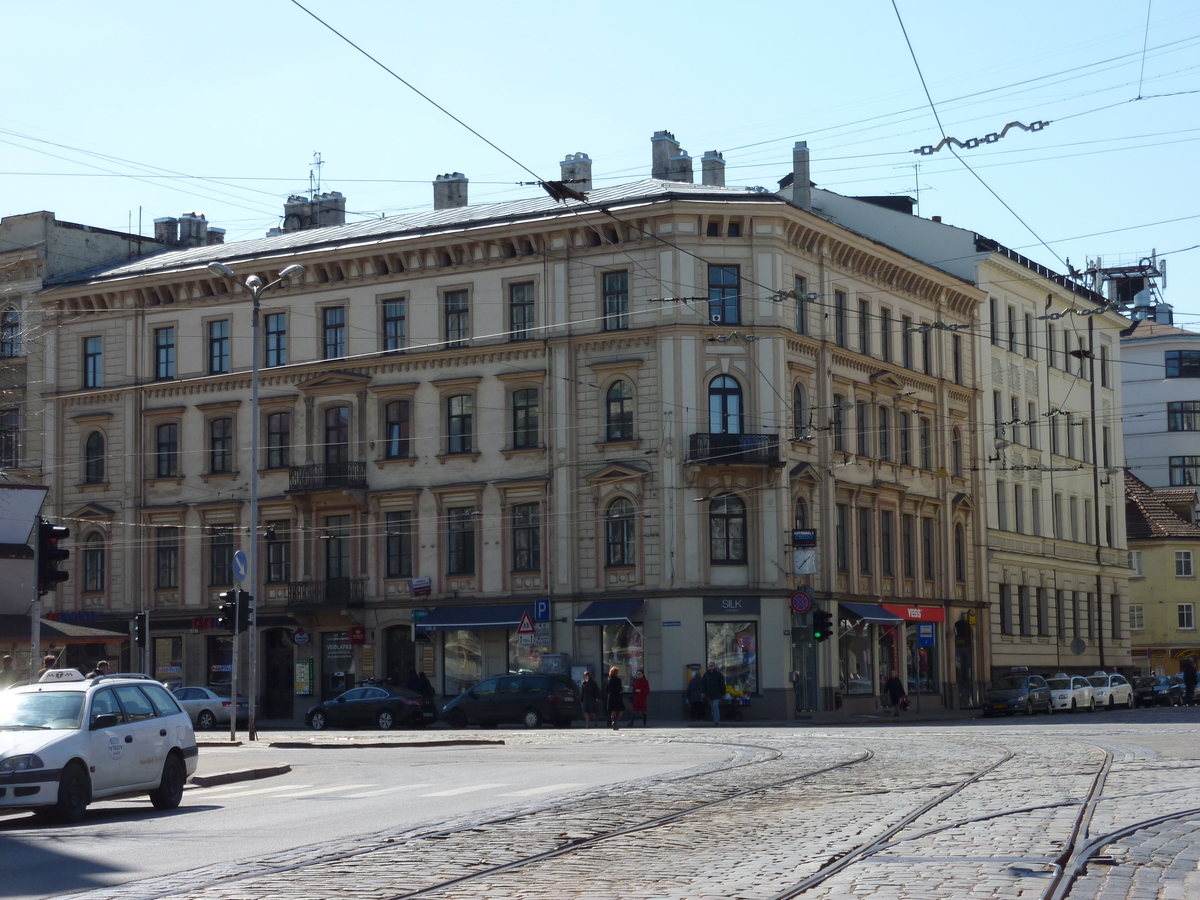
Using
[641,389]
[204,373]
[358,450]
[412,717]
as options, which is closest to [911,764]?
[412,717]

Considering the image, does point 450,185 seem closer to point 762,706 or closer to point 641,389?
point 641,389

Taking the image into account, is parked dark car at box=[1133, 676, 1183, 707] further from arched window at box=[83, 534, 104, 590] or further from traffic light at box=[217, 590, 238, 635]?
traffic light at box=[217, 590, 238, 635]

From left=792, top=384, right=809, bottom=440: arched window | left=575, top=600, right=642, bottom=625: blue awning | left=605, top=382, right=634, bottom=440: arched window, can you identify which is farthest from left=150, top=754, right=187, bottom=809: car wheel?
left=792, top=384, right=809, bottom=440: arched window

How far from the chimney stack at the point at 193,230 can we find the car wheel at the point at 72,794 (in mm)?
49518

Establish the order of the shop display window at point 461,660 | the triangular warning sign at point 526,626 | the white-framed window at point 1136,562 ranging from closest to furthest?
the triangular warning sign at point 526,626
the shop display window at point 461,660
the white-framed window at point 1136,562

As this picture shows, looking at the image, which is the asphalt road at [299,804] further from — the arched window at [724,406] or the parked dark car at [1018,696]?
the parked dark car at [1018,696]

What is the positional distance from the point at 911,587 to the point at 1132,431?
38644mm

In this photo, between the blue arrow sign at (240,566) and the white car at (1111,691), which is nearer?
the blue arrow sign at (240,566)

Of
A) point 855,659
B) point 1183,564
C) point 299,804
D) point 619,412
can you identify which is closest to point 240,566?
point 299,804

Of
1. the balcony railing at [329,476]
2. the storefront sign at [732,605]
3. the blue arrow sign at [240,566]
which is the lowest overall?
the storefront sign at [732,605]

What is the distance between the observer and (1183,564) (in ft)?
265

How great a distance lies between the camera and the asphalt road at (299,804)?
12.9 meters

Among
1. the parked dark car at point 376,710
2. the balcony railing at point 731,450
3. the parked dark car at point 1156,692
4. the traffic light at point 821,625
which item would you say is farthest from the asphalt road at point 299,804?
the parked dark car at point 1156,692

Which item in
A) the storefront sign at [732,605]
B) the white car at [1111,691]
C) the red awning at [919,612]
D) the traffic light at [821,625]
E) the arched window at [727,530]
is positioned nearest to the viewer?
the traffic light at [821,625]
